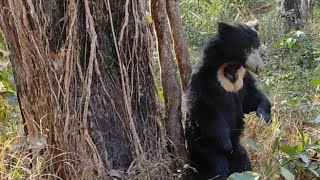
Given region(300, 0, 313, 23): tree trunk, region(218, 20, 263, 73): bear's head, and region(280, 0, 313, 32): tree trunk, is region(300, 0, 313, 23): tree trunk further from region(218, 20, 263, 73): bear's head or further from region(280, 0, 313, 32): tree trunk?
region(218, 20, 263, 73): bear's head

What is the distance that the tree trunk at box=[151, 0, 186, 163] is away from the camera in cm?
334

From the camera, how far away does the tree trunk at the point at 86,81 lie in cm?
293

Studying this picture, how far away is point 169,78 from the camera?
338 centimetres

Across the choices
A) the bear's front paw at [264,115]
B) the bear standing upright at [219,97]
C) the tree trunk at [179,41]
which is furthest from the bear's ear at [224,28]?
the bear's front paw at [264,115]

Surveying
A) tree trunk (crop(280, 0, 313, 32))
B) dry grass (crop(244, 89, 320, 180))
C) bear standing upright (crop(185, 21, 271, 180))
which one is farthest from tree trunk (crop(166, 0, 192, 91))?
tree trunk (crop(280, 0, 313, 32))

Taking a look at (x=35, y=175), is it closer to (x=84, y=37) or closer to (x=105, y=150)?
(x=105, y=150)

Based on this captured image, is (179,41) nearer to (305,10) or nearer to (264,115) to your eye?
(264,115)

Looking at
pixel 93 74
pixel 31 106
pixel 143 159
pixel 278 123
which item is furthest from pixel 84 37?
pixel 278 123

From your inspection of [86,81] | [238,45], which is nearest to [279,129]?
[238,45]

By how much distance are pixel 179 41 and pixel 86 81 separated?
78 cm

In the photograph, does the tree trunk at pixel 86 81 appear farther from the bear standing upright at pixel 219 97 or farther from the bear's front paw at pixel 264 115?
the bear's front paw at pixel 264 115

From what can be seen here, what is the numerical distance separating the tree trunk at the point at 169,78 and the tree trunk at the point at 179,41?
11cm

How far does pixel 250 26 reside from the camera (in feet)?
11.3

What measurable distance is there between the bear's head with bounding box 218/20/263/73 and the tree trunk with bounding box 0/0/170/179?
18.0 inches
